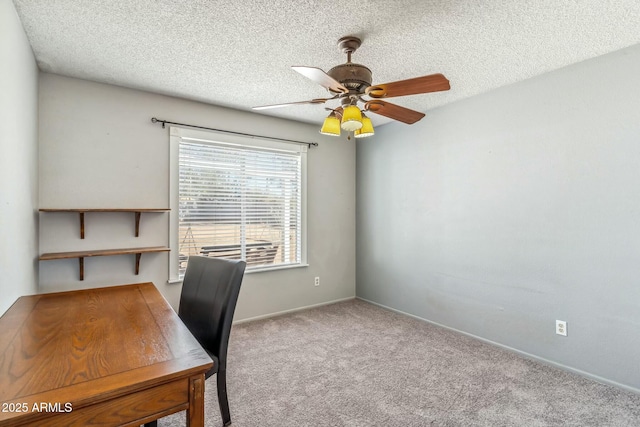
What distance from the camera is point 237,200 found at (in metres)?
3.54

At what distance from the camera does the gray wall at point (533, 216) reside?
2240mm

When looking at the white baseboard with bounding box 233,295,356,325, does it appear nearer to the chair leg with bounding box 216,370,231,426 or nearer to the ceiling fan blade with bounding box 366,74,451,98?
the chair leg with bounding box 216,370,231,426

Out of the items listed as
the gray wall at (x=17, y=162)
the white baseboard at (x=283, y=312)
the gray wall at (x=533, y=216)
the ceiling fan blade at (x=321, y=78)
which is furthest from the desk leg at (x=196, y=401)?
the gray wall at (x=533, y=216)

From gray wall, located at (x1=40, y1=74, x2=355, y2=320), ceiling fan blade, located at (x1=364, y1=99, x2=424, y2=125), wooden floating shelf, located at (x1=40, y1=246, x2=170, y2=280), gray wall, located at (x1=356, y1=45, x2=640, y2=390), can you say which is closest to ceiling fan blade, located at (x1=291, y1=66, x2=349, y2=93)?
ceiling fan blade, located at (x1=364, y1=99, x2=424, y2=125)

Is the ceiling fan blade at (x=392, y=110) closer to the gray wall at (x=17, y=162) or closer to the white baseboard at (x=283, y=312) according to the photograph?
the gray wall at (x=17, y=162)

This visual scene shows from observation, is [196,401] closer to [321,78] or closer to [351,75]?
[321,78]

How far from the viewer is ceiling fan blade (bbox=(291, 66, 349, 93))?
5.37 ft

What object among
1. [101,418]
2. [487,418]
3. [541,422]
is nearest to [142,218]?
[101,418]

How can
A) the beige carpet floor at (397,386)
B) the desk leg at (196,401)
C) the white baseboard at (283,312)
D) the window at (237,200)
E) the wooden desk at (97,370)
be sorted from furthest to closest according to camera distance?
the white baseboard at (283,312)
the window at (237,200)
the beige carpet floor at (397,386)
the desk leg at (196,401)
the wooden desk at (97,370)

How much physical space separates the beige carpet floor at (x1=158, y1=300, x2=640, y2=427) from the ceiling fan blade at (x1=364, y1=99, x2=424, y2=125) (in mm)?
1902

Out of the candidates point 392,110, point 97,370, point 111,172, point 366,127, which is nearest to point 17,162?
point 111,172

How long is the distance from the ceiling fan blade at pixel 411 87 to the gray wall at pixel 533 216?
140 centimetres

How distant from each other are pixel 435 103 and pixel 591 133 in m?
1.36

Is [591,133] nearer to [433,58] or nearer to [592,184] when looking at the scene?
[592,184]
